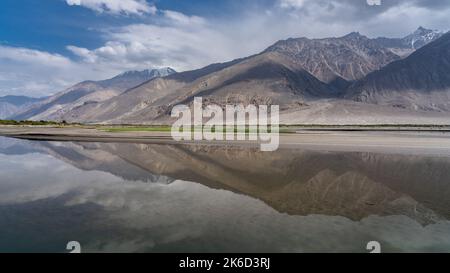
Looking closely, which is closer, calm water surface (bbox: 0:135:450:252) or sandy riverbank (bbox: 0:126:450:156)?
calm water surface (bbox: 0:135:450:252)

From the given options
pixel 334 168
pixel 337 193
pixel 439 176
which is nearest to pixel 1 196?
pixel 337 193

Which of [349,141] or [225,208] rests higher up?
[349,141]

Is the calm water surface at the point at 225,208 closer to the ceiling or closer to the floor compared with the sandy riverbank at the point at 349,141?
closer to the floor

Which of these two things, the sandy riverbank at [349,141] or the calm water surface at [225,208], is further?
the sandy riverbank at [349,141]

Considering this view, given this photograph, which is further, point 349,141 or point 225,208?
point 349,141

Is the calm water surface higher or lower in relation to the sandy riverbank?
lower
